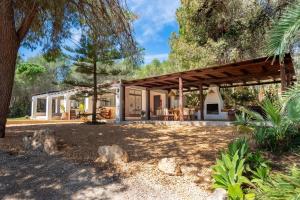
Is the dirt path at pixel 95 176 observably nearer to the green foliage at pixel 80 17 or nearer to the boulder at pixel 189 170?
the boulder at pixel 189 170

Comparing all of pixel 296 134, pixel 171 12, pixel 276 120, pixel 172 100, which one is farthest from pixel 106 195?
pixel 172 100

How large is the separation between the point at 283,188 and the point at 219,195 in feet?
3.16

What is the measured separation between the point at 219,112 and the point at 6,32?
11911 mm

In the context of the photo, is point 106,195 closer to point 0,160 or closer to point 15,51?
point 0,160

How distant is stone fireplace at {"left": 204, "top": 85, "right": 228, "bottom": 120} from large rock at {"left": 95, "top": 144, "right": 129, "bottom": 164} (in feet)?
36.2

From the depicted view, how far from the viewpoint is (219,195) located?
14.0ft

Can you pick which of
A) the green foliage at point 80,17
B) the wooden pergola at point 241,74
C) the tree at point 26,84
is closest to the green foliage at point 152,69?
the tree at point 26,84

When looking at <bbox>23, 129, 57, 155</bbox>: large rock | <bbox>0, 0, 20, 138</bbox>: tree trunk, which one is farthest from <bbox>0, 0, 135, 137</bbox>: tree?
<bbox>23, 129, 57, 155</bbox>: large rock

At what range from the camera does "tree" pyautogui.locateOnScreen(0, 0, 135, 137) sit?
754 centimetres

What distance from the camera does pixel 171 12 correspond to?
45.4ft

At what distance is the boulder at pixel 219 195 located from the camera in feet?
13.8

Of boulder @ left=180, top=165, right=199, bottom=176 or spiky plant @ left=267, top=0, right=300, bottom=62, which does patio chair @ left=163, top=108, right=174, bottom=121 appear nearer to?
→ boulder @ left=180, top=165, right=199, bottom=176

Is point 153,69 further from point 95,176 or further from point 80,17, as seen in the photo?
point 95,176

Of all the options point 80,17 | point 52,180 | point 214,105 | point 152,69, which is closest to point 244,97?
point 214,105
